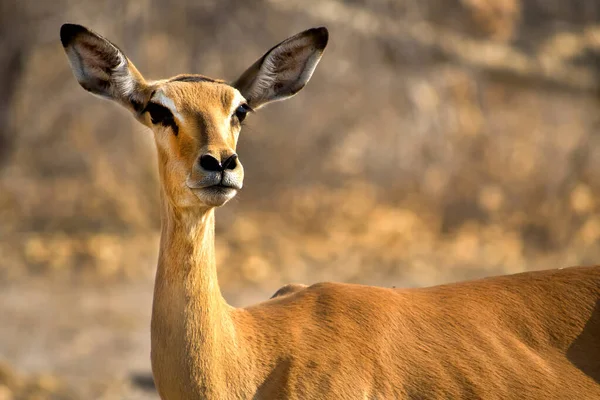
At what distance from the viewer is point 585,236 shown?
14.5 m

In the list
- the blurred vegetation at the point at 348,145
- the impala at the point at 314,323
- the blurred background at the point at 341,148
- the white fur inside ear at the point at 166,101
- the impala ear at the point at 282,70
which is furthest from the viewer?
the blurred vegetation at the point at 348,145

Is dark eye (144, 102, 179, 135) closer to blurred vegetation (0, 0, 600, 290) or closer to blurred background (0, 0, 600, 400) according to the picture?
blurred background (0, 0, 600, 400)

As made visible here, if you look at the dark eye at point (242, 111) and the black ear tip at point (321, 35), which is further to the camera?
the black ear tip at point (321, 35)

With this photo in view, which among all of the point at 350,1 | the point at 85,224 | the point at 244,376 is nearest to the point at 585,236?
the point at 350,1

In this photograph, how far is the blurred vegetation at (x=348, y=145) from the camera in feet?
45.4

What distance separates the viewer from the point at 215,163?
4.72m

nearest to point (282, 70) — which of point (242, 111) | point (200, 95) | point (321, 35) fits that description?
point (321, 35)

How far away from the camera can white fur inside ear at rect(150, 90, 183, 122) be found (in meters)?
5.05

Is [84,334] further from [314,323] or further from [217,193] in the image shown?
[217,193]

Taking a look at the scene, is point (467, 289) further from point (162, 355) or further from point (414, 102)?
point (414, 102)

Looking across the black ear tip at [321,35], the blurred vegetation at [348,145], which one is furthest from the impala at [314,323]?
the blurred vegetation at [348,145]

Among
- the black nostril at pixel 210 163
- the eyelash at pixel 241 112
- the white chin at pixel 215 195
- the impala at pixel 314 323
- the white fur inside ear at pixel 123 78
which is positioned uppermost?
the white fur inside ear at pixel 123 78

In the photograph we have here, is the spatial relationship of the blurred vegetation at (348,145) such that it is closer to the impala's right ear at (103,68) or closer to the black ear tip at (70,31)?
the impala's right ear at (103,68)

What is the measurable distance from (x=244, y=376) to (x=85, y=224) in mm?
9400
